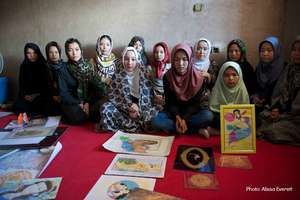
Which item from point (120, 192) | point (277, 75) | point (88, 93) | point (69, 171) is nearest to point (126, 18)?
point (88, 93)

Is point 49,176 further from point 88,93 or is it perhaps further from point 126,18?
point 126,18

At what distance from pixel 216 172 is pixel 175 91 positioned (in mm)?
875

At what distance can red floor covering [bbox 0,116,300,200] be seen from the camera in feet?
4.65

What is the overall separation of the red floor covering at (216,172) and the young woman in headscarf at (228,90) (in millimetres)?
291

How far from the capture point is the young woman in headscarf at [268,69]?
7.90ft

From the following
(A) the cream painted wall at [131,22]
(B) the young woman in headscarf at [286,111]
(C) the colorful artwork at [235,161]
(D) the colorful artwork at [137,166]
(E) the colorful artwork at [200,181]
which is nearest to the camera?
(E) the colorful artwork at [200,181]

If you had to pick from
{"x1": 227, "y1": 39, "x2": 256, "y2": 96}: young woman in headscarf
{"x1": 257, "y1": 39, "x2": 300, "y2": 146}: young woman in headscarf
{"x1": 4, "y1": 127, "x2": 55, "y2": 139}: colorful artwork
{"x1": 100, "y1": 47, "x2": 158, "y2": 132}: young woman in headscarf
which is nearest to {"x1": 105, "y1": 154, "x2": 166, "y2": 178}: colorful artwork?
{"x1": 100, "y1": 47, "x2": 158, "y2": 132}: young woman in headscarf

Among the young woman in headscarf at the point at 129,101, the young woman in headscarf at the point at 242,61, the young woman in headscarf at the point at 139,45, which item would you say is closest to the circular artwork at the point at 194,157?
the young woman in headscarf at the point at 129,101

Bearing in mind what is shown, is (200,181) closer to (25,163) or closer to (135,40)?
(25,163)

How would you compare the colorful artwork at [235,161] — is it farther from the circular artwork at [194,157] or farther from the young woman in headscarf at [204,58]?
the young woman in headscarf at [204,58]

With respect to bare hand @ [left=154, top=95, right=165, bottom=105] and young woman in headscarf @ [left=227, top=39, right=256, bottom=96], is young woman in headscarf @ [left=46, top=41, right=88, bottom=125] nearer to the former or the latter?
bare hand @ [left=154, top=95, right=165, bottom=105]

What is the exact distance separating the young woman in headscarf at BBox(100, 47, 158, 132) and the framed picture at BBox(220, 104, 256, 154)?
71 cm

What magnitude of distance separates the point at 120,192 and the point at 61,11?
273 cm

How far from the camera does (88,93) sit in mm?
2816
